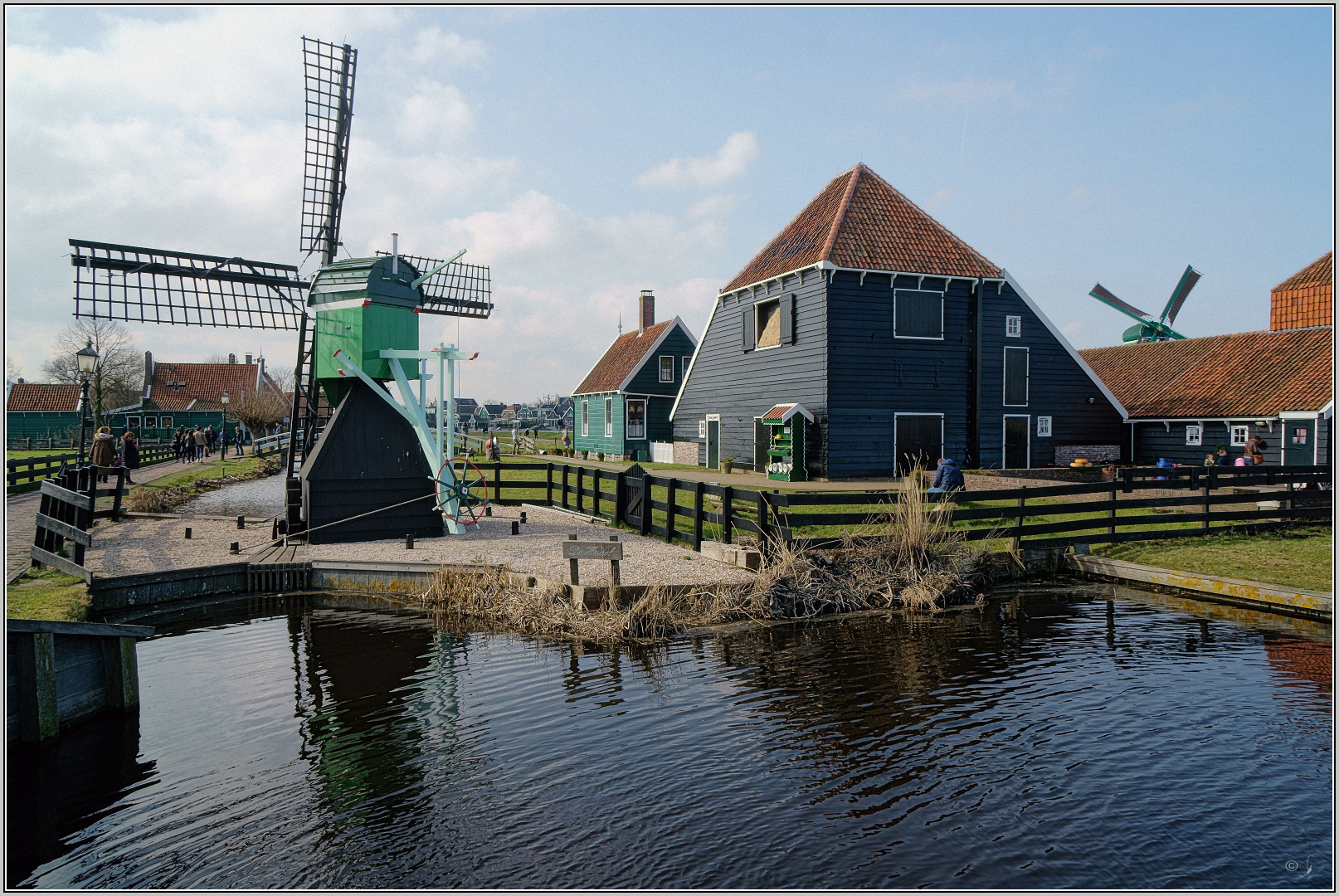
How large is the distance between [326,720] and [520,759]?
2046 mm

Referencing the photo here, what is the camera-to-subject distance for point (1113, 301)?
39.6m

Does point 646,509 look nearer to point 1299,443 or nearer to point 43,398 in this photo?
point 1299,443

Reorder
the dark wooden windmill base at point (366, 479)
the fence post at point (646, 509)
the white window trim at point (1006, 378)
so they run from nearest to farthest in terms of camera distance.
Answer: the dark wooden windmill base at point (366, 479)
the fence post at point (646, 509)
the white window trim at point (1006, 378)

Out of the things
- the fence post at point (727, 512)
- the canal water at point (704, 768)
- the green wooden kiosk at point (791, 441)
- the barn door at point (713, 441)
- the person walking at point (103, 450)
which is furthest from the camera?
the barn door at point (713, 441)

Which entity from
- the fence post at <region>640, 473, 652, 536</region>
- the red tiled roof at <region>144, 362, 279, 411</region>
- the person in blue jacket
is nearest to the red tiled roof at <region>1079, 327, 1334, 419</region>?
the person in blue jacket

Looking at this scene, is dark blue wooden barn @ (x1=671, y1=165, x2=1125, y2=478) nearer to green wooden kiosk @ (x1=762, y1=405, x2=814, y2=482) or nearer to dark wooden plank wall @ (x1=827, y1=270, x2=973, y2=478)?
dark wooden plank wall @ (x1=827, y1=270, x2=973, y2=478)

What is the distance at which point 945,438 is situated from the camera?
75.0ft

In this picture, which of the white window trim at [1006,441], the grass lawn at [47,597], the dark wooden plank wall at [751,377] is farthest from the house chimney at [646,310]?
the grass lawn at [47,597]

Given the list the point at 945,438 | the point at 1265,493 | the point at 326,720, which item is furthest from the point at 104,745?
the point at 945,438

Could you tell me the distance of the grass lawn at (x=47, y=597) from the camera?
897 centimetres

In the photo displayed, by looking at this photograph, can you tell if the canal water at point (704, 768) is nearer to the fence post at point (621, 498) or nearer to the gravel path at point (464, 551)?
the gravel path at point (464, 551)

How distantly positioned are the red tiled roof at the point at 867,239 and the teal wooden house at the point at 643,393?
11600mm

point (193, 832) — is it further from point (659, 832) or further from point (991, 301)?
point (991, 301)

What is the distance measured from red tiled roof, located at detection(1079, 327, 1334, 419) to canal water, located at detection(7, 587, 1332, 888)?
16192 millimetres
